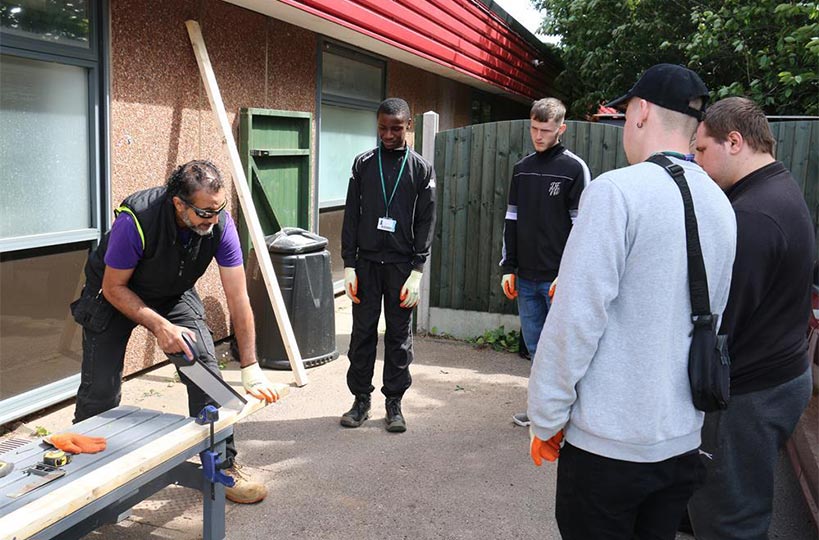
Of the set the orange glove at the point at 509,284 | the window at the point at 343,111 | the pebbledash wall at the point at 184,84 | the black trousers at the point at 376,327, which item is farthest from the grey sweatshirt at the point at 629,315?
the window at the point at 343,111

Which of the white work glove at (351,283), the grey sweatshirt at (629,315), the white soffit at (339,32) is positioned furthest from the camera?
the white soffit at (339,32)

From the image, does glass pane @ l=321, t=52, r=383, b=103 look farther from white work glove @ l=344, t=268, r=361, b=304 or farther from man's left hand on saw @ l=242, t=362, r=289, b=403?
man's left hand on saw @ l=242, t=362, r=289, b=403

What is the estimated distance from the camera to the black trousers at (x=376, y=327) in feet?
15.3

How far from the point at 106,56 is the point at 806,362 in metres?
4.47

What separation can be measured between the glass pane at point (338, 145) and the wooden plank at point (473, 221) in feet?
6.21

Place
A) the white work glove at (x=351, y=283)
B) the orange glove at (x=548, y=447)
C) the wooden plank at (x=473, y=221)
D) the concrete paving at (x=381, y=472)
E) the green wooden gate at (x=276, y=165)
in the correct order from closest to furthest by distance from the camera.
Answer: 1. the orange glove at (x=548, y=447)
2. the concrete paving at (x=381, y=472)
3. the white work glove at (x=351, y=283)
4. the green wooden gate at (x=276, y=165)
5. the wooden plank at (x=473, y=221)

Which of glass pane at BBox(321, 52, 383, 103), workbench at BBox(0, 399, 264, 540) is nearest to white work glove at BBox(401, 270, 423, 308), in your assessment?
workbench at BBox(0, 399, 264, 540)

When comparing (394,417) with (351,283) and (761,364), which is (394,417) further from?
(761,364)

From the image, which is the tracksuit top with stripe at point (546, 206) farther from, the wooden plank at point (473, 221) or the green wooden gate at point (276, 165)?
the green wooden gate at point (276, 165)

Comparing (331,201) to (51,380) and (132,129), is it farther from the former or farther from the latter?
(51,380)

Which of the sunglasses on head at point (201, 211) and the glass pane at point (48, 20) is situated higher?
the glass pane at point (48, 20)

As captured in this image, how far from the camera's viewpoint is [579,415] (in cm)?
203

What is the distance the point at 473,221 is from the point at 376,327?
2.54m

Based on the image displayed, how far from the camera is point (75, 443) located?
267 centimetres
